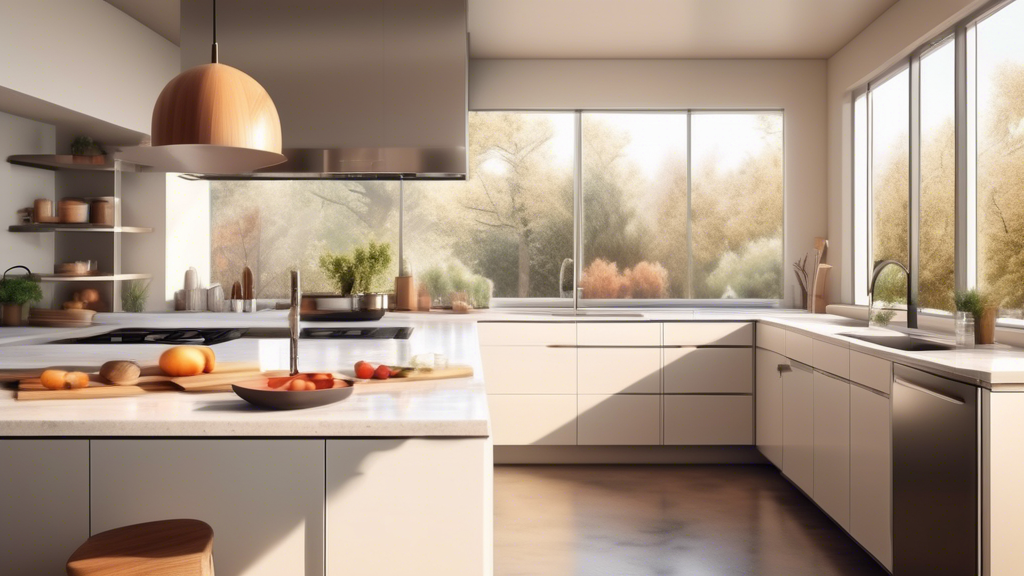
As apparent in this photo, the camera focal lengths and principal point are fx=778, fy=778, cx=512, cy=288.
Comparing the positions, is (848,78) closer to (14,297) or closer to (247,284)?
(247,284)

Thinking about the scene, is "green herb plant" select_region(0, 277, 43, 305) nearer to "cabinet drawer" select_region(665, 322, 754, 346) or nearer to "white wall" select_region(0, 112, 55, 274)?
"white wall" select_region(0, 112, 55, 274)

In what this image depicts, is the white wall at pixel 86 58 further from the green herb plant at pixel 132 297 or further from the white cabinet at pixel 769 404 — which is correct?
the white cabinet at pixel 769 404

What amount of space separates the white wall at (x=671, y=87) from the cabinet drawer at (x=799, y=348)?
148 centimetres

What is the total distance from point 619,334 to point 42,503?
3436 millimetres

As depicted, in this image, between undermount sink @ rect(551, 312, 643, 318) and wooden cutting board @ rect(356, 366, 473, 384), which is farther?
undermount sink @ rect(551, 312, 643, 318)

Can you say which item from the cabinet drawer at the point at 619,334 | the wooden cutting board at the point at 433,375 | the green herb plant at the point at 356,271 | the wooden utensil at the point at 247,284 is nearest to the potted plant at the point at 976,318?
the cabinet drawer at the point at 619,334

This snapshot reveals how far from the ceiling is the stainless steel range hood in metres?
0.38

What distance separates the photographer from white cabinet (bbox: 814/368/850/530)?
3.25m

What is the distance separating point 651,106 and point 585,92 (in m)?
0.46

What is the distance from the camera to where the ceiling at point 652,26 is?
4.20 metres

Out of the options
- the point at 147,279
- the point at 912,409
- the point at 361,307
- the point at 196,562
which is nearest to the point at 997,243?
the point at 912,409

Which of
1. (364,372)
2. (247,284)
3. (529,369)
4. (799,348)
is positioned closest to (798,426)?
(799,348)

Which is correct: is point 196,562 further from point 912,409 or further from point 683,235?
point 683,235

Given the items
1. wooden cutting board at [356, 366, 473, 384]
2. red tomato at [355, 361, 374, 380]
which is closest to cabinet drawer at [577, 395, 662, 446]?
wooden cutting board at [356, 366, 473, 384]
